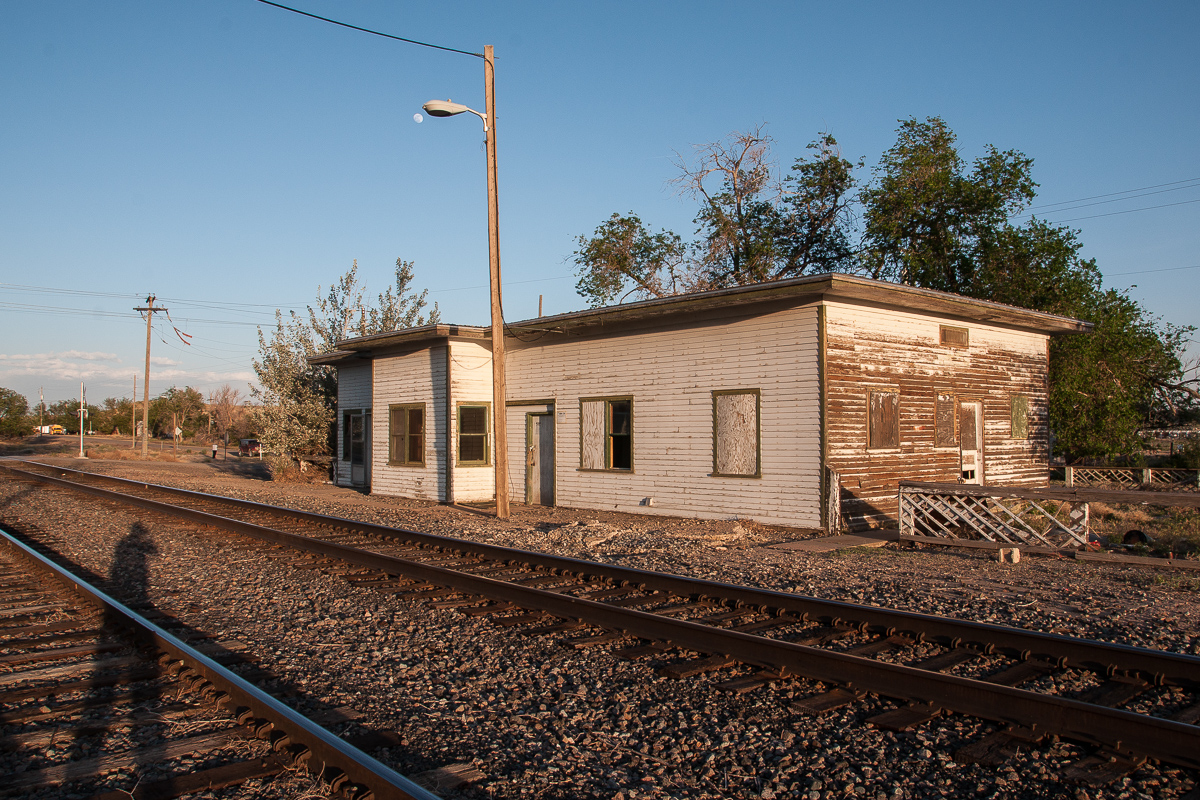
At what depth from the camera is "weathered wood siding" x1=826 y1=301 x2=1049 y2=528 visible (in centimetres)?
1358

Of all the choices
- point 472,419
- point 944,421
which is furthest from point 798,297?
point 472,419

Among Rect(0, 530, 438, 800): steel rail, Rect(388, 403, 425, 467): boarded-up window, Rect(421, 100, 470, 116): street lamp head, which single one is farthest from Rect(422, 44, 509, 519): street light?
Rect(0, 530, 438, 800): steel rail

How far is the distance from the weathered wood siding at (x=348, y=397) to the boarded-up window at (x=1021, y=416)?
56.2 feet

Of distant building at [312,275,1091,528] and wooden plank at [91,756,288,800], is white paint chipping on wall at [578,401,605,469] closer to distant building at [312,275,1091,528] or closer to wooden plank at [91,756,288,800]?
distant building at [312,275,1091,528]

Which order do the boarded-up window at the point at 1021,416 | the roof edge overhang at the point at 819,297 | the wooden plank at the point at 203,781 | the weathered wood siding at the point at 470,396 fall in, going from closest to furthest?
1. the wooden plank at the point at 203,781
2. the roof edge overhang at the point at 819,297
3. the boarded-up window at the point at 1021,416
4. the weathered wood siding at the point at 470,396

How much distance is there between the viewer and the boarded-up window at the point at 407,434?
67.3 ft

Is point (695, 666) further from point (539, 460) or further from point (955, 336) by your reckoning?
point (539, 460)

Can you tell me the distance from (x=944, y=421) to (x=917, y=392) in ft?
3.61

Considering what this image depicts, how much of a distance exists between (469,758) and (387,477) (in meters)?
18.2

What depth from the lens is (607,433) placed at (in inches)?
667

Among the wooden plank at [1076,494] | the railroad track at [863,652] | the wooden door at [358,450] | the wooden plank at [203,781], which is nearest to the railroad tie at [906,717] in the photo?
the railroad track at [863,652]

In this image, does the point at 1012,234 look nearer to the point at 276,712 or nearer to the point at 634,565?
the point at 634,565

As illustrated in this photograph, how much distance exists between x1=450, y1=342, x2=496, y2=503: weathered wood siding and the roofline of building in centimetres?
57

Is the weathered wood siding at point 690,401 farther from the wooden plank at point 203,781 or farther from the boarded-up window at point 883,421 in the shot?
the wooden plank at point 203,781
